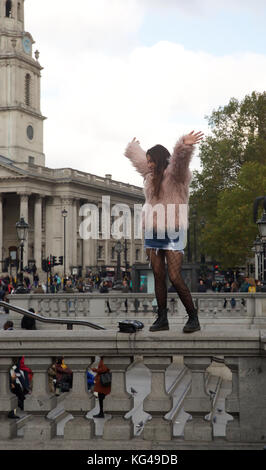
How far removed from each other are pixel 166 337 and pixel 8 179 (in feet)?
262

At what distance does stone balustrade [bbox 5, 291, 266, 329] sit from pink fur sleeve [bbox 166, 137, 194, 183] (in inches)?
522

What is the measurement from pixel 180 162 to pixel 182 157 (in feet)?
0.16

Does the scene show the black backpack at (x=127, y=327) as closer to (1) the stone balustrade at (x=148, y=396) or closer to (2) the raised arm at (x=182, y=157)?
(1) the stone balustrade at (x=148, y=396)

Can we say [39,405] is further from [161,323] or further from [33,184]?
[33,184]

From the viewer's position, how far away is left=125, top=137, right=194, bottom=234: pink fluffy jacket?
568 centimetres

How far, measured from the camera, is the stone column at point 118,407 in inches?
207

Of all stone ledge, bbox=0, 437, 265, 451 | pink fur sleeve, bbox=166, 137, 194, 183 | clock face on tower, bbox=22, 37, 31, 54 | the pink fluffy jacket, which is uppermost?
clock face on tower, bbox=22, 37, 31, 54

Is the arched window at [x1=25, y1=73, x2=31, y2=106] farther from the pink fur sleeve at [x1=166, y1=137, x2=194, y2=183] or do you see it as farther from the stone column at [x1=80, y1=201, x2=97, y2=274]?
the pink fur sleeve at [x1=166, y1=137, x2=194, y2=183]

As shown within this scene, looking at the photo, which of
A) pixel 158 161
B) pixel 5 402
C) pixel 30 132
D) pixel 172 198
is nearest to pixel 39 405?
pixel 5 402

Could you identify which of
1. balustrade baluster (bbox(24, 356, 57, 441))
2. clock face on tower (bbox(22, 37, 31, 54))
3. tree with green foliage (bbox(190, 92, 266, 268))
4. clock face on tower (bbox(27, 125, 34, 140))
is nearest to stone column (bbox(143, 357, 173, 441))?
balustrade baluster (bbox(24, 356, 57, 441))

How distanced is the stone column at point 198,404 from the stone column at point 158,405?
0.14 meters

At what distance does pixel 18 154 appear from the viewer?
94938 mm

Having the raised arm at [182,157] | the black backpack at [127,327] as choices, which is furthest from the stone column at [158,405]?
the raised arm at [182,157]

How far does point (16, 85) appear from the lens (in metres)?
94.1
